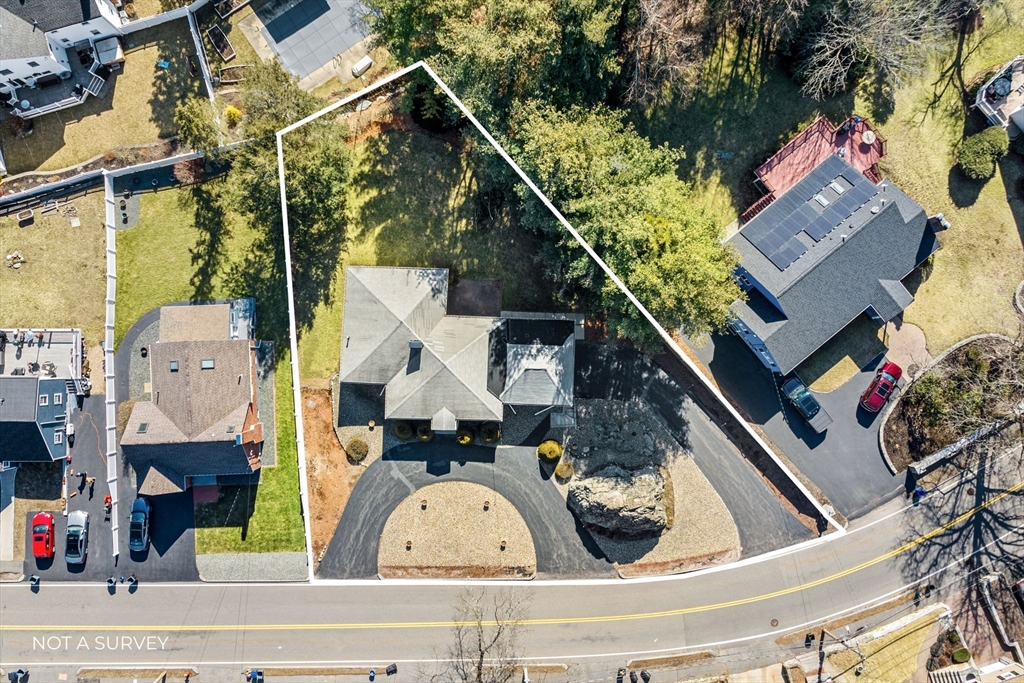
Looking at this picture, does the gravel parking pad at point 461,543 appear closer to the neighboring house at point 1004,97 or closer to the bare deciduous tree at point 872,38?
the bare deciduous tree at point 872,38

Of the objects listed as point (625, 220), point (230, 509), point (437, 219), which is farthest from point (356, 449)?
point (625, 220)

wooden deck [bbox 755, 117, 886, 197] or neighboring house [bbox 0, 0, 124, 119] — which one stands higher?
neighboring house [bbox 0, 0, 124, 119]

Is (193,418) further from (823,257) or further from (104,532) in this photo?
(823,257)

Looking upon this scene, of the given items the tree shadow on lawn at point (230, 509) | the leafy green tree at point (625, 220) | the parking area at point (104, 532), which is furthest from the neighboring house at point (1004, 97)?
the parking area at point (104, 532)

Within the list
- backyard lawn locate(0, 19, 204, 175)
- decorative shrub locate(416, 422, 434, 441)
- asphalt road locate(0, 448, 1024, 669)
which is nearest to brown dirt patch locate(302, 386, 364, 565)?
decorative shrub locate(416, 422, 434, 441)

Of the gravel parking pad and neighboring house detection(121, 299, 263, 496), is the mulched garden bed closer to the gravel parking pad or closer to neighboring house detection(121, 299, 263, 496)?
the gravel parking pad

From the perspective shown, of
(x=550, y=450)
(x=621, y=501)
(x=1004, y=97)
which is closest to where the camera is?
(x=621, y=501)
